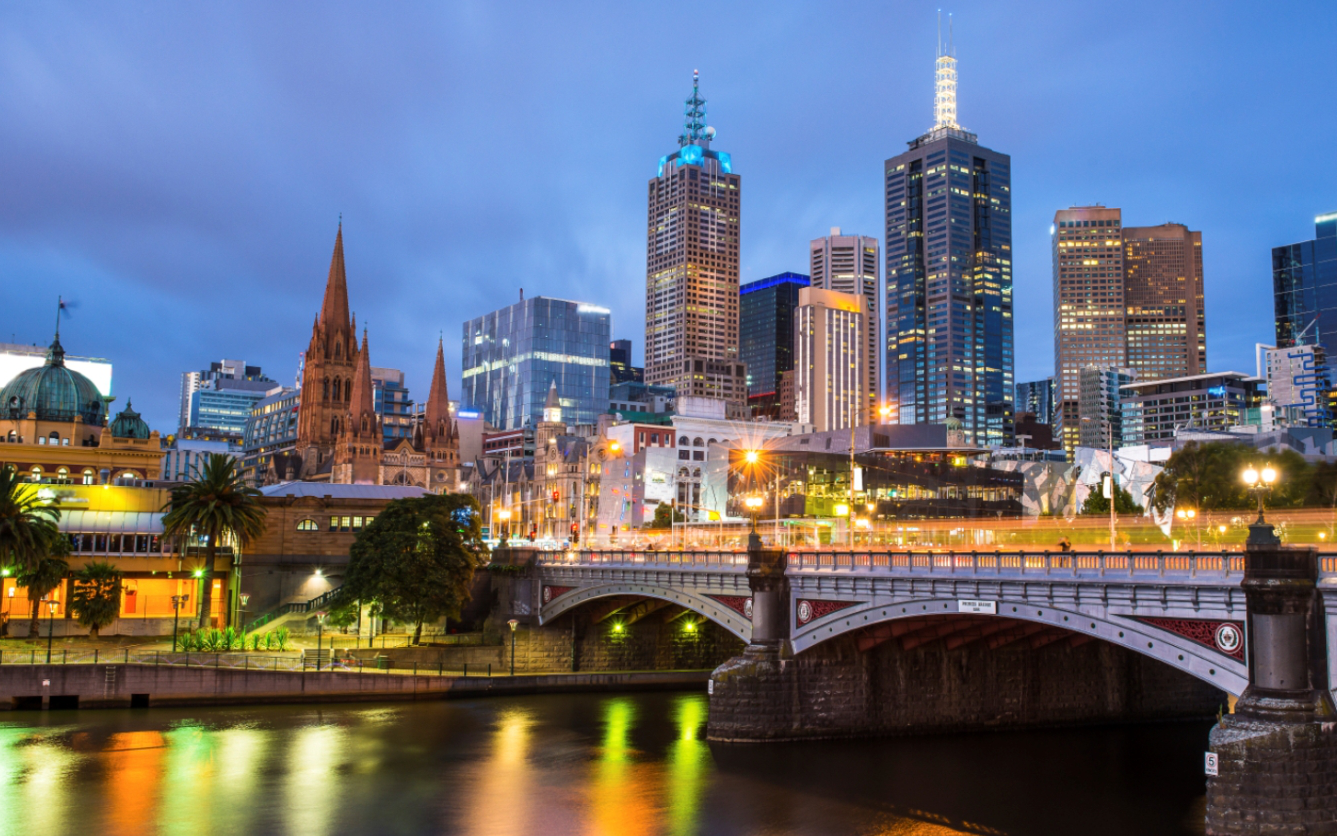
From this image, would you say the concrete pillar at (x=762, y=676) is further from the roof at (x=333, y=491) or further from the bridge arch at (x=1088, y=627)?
the roof at (x=333, y=491)

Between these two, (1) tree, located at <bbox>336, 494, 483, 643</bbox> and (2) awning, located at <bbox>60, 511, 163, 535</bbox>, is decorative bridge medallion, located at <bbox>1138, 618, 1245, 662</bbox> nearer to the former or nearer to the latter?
(1) tree, located at <bbox>336, 494, 483, 643</bbox>

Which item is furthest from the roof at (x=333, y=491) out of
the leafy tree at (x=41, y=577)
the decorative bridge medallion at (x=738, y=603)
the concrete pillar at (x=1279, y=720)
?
the concrete pillar at (x=1279, y=720)

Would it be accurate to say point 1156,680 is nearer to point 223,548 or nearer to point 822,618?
point 822,618

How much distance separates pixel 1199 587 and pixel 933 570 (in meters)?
12.4

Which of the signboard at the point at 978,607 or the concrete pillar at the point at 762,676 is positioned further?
the concrete pillar at the point at 762,676

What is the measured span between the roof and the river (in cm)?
4037

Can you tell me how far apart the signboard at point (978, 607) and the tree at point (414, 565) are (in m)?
42.6

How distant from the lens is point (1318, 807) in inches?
1238

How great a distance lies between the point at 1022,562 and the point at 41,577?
2480 inches

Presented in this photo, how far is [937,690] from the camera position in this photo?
56.1m

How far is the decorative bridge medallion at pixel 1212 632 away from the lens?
112ft

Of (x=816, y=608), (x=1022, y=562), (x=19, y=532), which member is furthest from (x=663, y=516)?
(x=1022, y=562)

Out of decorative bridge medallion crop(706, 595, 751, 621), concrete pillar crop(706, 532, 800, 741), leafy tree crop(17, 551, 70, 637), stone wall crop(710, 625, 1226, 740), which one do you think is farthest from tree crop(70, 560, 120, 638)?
stone wall crop(710, 625, 1226, 740)

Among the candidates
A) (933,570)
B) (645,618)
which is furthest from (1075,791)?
(645,618)
